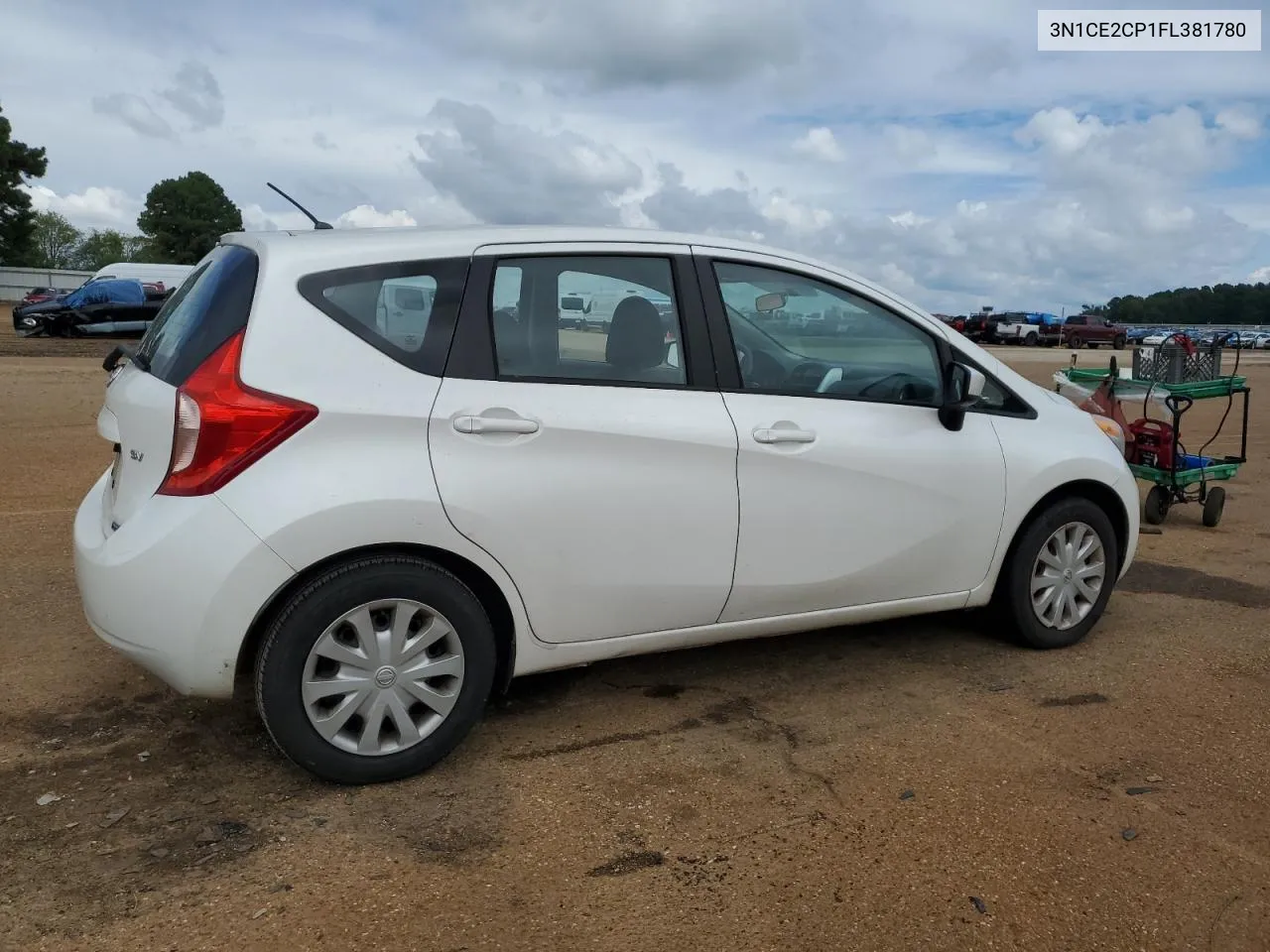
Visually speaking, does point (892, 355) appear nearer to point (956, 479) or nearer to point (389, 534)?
point (956, 479)

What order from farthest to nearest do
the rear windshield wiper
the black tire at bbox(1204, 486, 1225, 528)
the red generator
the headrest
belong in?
the red generator, the black tire at bbox(1204, 486, 1225, 528), the headrest, the rear windshield wiper

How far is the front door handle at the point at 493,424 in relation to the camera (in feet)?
10.8

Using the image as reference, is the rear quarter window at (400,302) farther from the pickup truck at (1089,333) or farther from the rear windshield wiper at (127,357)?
the pickup truck at (1089,333)

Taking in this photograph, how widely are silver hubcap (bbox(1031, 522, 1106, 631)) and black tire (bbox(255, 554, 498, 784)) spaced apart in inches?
99.4

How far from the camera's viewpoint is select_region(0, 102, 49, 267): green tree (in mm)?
58969

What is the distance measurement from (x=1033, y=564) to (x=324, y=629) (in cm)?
298

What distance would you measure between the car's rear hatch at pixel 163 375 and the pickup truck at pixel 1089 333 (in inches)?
2023

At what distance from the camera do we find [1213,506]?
24.3 feet

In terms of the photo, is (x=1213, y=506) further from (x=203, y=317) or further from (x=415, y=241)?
(x=203, y=317)

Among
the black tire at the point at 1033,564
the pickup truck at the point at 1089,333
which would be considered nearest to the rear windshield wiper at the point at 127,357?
the black tire at the point at 1033,564

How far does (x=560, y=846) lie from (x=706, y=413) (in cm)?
153

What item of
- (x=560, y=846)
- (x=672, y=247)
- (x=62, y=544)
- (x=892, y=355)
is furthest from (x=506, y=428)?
(x=62, y=544)

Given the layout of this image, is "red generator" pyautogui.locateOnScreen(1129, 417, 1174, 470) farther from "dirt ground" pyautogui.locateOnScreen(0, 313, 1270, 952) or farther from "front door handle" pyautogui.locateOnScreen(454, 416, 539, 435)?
"front door handle" pyautogui.locateOnScreen(454, 416, 539, 435)

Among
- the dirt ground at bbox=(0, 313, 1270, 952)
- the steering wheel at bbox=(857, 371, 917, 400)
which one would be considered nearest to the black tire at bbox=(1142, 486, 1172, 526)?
the dirt ground at bbox=(0, 313, 1270, 952)
